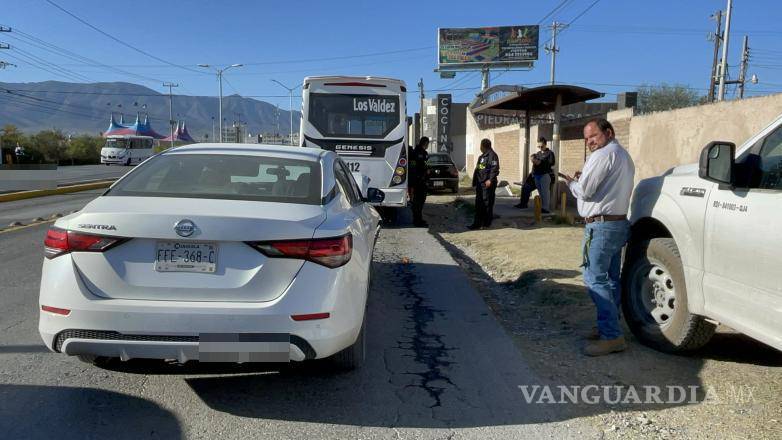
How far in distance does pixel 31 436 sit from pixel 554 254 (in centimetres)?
726

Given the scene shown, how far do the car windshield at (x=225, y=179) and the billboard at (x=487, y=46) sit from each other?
5318 centimetres

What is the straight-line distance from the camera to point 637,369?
14.3 ft

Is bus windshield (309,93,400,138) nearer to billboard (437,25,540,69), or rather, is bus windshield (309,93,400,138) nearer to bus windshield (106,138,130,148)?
bus windshield (106,138,130,148)

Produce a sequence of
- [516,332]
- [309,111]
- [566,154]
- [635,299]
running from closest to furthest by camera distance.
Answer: [635,299]
[516,332]
[309,111]
[566,154]

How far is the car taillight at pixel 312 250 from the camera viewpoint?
326 centimetres

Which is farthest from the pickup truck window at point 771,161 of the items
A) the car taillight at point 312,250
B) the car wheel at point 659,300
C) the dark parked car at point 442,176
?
the dark parked car at point 442,176

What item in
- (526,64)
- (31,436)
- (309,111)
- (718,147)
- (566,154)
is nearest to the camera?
(31,436)

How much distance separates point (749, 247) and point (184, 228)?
3248 mm

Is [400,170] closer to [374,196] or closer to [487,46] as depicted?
[374,196]

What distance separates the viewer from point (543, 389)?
13.1 feet

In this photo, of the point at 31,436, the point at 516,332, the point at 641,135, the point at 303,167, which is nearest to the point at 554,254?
the point at 516,332

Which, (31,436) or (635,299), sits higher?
(635,299)

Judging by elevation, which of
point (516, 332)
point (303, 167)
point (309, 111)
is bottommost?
point (516, 332)

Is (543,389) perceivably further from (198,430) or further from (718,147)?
(198,430)
